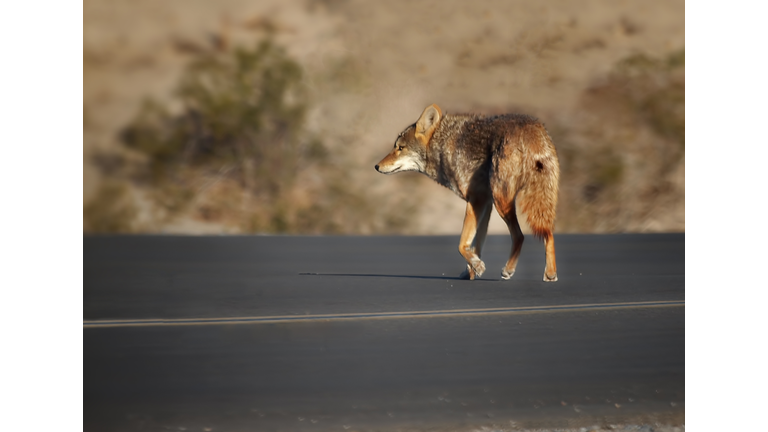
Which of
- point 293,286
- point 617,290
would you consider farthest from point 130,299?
point 617,290

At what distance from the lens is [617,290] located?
7.88 meters

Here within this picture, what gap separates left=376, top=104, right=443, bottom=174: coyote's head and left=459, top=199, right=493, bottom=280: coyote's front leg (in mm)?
800

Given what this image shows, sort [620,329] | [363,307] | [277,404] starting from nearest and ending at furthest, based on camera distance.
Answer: [277,404]
[620,329]
[363,307]

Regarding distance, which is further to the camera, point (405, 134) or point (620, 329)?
point (405, 134)

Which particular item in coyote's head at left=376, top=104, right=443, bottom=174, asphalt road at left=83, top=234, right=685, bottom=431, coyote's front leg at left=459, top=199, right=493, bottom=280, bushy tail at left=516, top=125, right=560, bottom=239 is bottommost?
asphalt road at left=83, top=234, right=685, bottom=431

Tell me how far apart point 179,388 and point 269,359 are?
753 millimetres

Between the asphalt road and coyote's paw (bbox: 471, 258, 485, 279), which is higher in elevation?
coyote's paw (bbox: 471, 258, 485, 279)

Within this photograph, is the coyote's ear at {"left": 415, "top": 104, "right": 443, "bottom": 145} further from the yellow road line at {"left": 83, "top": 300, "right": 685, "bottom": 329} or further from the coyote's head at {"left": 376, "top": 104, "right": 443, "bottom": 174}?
the yellow road line at {"left": 83, "top": 300, "right": 685, "bottom": 329}

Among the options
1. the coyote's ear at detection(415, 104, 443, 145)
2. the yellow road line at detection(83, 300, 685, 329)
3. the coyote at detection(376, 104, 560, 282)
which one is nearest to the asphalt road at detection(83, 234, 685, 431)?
the yellow road line at detection(83, 300, 685, 329)

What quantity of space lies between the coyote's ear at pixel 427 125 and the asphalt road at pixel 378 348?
1335 mm

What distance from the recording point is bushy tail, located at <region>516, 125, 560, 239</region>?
7.70m

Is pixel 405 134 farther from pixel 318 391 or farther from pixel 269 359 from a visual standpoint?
pixel 318 391

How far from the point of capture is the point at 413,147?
28.3 ft

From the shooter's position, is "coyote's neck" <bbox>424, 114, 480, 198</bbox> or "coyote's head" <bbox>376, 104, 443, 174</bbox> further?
"coyote's head" <bbox>376, 104, 443, 174</bbox>
